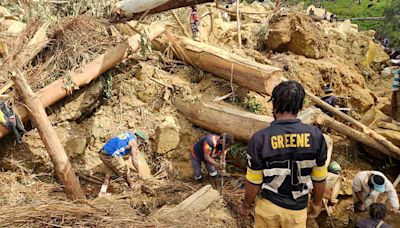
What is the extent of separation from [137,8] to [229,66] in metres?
1.70

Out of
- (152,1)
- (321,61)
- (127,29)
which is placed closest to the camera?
(152,1)

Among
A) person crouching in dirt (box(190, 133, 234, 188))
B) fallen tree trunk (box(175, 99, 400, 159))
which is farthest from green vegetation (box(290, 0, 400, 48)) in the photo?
person crouching in dirt (box(190, 133, 234, 188))

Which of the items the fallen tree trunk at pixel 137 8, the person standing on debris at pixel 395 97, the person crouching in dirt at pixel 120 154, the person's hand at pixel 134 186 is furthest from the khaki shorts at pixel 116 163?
the person standing on debris at pixel 395 97

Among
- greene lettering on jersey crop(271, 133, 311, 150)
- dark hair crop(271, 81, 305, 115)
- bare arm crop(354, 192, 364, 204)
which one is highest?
dark hair crop(271, 81, 305, 115)

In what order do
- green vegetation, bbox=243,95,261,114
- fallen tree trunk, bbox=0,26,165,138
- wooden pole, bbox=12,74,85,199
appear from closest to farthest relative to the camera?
wooden pole, bbox=12,74,85,199 → fallen tree trunk, bbox=0,26,165,138 → green vegetation, bbox=243,95,261,114

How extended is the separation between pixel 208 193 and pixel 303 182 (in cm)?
200

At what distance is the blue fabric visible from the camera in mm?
5141

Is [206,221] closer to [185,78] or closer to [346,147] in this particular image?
[185,78]

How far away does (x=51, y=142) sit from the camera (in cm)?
→ 497

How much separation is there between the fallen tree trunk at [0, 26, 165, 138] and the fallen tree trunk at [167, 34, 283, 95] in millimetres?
588

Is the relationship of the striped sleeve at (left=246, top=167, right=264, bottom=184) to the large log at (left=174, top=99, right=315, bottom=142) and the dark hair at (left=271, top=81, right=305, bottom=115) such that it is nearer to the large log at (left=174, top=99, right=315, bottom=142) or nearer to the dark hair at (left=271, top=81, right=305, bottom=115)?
the dark hair at (left=271, top=81, right=305, bottom=115)

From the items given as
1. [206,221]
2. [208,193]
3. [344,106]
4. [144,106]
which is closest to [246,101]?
[144,106]

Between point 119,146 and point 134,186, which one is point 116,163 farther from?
point 134,186

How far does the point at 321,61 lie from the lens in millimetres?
9156
